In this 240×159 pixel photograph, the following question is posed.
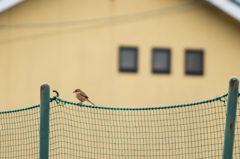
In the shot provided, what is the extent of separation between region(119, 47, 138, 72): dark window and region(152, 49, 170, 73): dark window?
1.63 ft

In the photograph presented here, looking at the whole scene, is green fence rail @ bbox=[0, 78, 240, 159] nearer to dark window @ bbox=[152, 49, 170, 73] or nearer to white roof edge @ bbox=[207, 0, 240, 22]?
dark window @ bbox=[152, 49, 170, 73]

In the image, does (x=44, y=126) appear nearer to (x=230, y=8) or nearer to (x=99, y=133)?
(x=99, y=133)

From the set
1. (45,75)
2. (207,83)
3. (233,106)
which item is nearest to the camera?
(233,106)

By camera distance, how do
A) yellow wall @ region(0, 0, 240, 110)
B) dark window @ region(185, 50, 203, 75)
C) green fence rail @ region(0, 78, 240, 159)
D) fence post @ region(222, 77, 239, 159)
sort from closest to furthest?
fence post @ region(222, 77, 239, 159)
green fence rail @ region(0, 78, 240, 159)
yellow wall @ region(0, 0, 240, 110)
dark window @ region(185, 50, 203, 75)

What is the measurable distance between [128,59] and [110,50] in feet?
1.68

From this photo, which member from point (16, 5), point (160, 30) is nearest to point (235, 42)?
point (160, 30)

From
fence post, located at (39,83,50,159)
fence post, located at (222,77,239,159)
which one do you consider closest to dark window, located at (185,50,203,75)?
fence post, located at (222,77,239,159)

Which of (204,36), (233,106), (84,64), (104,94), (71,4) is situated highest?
(71,4)

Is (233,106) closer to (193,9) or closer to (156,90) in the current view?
(156,90)

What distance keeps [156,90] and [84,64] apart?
77.4 inches

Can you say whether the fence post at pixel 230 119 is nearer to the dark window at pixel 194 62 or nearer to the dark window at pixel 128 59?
the dark window at pixel 128 59

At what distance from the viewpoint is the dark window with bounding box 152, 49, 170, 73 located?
1041 cm

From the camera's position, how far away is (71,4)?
10250 mm

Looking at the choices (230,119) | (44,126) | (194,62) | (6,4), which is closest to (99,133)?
(44,126)
